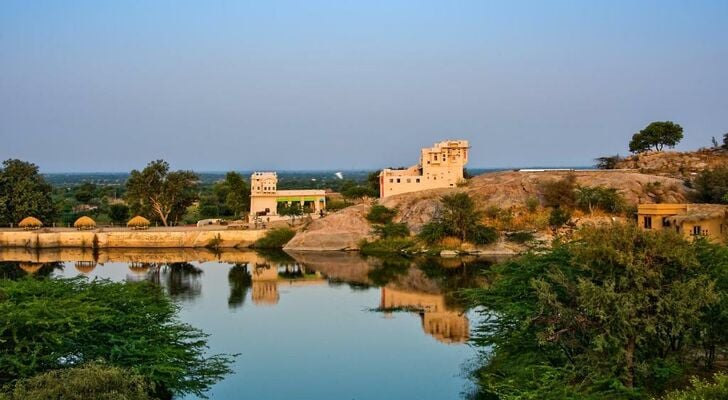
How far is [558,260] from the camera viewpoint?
2125 centimetres

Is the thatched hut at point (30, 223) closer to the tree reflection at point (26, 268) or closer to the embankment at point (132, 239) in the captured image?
the embankment at point (132, 239)

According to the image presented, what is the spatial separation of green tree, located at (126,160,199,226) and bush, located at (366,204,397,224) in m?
17.8

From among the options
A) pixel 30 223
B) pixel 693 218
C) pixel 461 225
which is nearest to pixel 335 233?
pixel 461 225

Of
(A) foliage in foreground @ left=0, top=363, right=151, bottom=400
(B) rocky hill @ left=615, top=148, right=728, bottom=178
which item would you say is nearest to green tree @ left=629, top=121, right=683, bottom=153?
(B) rocky hill @ left=615, top=148, right=728, bottom=178

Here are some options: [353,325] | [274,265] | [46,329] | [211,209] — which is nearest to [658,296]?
[46,329]

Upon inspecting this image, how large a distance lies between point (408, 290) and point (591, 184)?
24559 millimetres

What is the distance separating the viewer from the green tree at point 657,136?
78250 mm

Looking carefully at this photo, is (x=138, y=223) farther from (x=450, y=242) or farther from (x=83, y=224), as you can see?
(x=450, y=242)

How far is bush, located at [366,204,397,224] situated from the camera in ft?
204

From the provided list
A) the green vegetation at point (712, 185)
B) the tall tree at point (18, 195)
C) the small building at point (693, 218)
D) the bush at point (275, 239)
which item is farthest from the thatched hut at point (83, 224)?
the green vegetation at point (712, 185)

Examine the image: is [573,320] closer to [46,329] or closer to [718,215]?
[46,329]

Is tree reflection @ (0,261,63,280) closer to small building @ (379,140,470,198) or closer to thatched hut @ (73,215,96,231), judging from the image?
thatched hut @ (73,215,96,231)

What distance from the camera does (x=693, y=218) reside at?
47.7 meters

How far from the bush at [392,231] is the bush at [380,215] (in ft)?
6.22
